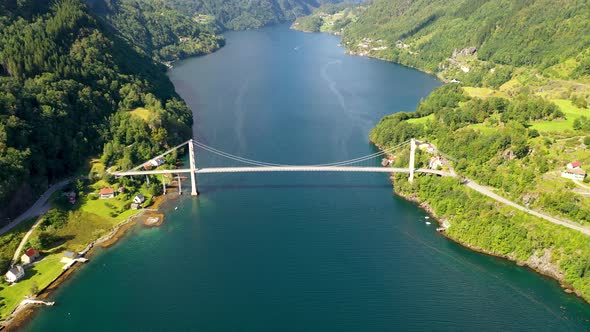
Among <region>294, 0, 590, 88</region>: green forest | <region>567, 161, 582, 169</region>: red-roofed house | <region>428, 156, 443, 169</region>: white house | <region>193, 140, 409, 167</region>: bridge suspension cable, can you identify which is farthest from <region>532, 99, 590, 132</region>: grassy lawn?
<region>294, 0, 590, 88</region>: green forest

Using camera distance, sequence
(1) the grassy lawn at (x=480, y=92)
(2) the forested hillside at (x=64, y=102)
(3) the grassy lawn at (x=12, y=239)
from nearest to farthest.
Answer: (3) the grassy lawn at (x=12, y=239)
(2) the forested hillside at (x=64, y=102)
(1) the grassy lawn at (x=480, y=92)

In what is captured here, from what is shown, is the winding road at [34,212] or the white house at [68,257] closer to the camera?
the white house at [68,257]

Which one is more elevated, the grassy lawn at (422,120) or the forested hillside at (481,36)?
the forested hillside at (481,36)

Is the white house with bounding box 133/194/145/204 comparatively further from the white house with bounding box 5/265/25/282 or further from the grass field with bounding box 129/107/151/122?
the grass field with bounding box 129/107/151/122

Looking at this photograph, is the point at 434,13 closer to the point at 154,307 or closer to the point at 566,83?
the point at 566,83

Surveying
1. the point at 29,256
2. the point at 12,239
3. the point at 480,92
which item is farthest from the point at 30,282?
the point at 480,92

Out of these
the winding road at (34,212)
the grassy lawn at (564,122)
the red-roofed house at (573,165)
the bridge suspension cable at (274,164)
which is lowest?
the winding road at (34,212)

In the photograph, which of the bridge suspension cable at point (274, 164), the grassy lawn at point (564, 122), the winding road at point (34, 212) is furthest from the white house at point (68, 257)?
the grassy lawn at point (564, 122)

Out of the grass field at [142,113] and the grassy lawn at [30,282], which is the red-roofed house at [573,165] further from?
the grass field at [142,113]
